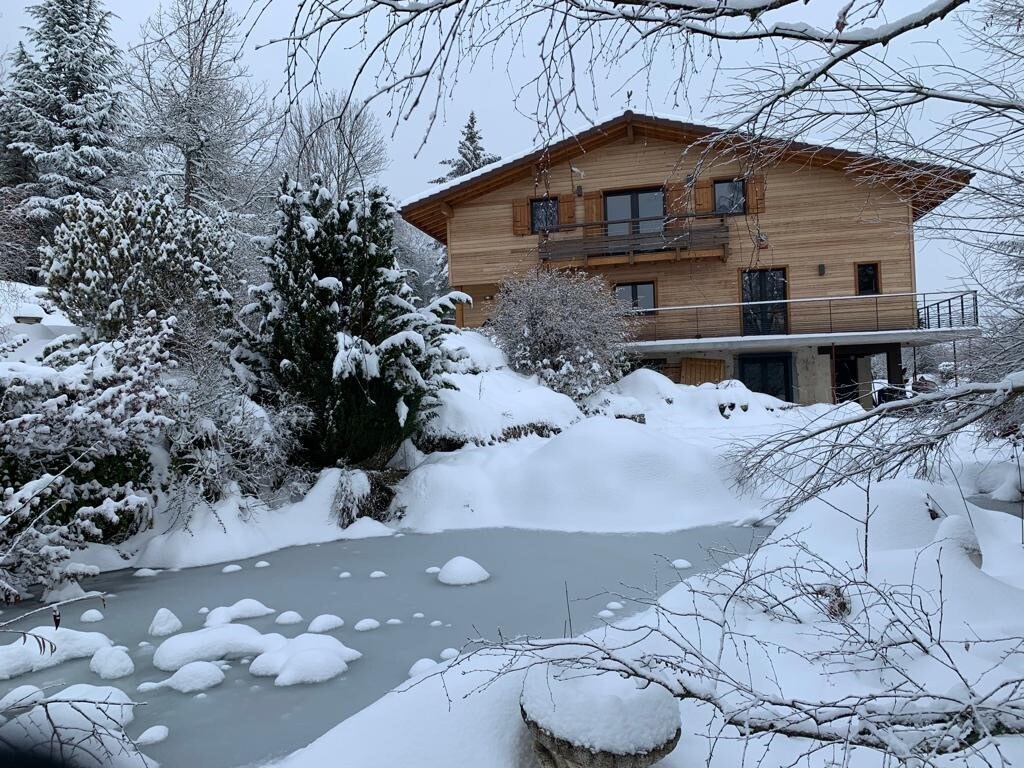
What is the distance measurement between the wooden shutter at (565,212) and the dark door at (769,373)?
726 cm

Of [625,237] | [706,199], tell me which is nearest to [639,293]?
[625,237]

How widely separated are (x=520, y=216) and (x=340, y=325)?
13589 millimetres

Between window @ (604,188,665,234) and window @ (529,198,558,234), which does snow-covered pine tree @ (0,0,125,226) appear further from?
window @ (604,188,665,234)

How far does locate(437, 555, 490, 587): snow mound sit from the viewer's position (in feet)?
20.6

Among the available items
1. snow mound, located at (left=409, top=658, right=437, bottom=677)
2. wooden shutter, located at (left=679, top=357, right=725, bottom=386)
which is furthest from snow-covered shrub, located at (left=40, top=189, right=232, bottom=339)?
wooden shutter, located at (left=679, top=357, right=725, bottom=386)

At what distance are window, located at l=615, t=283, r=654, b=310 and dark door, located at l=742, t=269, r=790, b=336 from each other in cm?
299

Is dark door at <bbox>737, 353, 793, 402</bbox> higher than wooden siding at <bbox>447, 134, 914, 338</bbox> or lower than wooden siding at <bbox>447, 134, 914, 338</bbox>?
lower

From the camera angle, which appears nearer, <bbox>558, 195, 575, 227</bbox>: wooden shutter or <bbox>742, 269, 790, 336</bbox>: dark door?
<bbox>742, 269, 790, 336</bbox>: dark door

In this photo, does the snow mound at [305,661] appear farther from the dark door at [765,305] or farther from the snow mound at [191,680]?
the dark door at [765,305]

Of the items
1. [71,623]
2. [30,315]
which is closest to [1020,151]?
[71,623]

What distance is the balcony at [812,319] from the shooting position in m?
18.6

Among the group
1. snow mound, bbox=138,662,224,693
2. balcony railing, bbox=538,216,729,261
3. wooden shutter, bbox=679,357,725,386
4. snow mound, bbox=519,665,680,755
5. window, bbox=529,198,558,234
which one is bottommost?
snow mound, bbox=138,662,224,693

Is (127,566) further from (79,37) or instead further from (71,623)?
(79,37)

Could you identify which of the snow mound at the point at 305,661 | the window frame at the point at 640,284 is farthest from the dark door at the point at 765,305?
the snow mound at the point at 305,661
